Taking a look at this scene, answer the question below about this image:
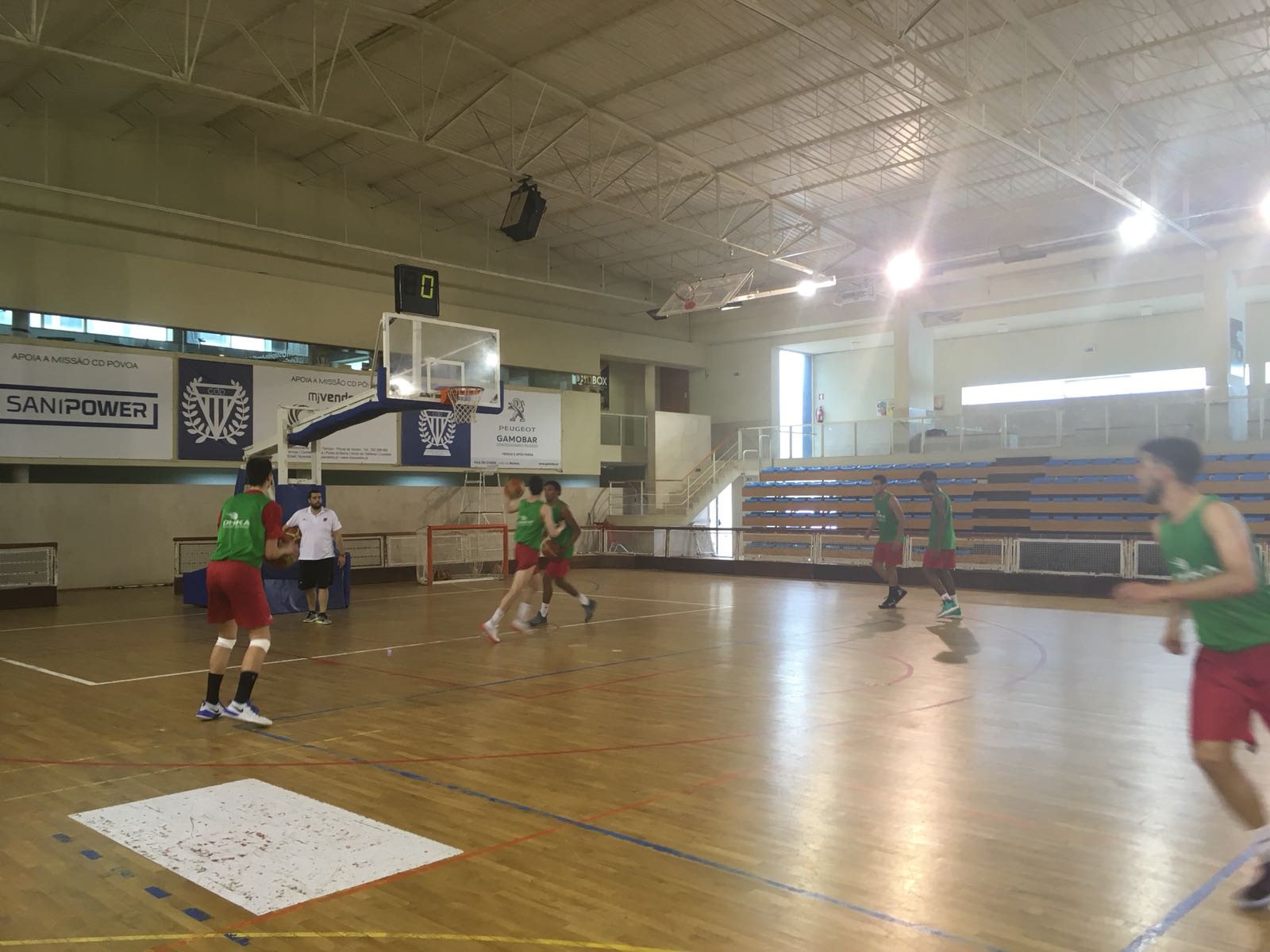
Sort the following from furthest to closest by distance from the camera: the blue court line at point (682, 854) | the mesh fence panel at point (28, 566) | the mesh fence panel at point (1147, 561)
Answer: the mesh fence panel at point (1147, 561), the mesh fence panel at point (28, 566), the blue court line at point (682, 854)

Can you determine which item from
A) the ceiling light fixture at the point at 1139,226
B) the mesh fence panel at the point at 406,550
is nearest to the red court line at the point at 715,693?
the mesh fence panel at the point at 406,550

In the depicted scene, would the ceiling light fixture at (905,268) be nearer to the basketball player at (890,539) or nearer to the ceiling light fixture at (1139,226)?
the ceiling light fixture at (1139,226)

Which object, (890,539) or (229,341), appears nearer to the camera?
(890,539)

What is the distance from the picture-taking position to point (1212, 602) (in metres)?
3.43

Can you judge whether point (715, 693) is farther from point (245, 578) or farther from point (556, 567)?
point (556, 567)

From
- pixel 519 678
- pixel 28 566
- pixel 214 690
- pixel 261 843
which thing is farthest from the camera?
pixel 28 566

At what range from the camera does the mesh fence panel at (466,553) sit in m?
20.1

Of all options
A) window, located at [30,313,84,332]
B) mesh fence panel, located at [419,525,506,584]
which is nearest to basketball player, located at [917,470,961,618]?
mesh fence panel, located at [419,525,506,584]

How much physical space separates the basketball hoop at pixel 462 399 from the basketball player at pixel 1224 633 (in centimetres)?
1133

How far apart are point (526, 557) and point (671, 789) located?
230 inches

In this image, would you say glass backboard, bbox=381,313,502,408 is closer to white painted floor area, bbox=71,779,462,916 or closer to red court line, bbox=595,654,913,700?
red court line, bbox=595,654,913,700

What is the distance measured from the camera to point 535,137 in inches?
752

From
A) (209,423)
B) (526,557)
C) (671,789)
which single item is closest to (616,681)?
(526,557)

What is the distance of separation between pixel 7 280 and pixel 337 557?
897 centimetres
